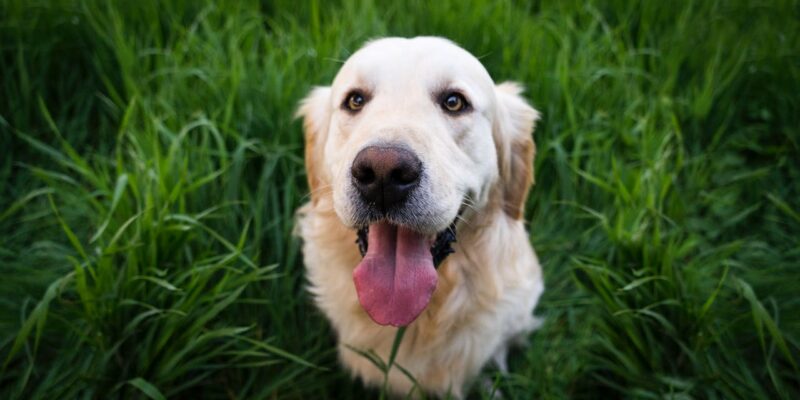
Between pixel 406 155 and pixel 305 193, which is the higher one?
pixel 406 155

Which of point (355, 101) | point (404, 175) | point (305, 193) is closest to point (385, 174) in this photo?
point (404, 175)

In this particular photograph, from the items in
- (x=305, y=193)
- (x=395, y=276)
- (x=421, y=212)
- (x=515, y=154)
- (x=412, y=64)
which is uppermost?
(x=412, y=64)

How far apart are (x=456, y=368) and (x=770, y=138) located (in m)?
2.48

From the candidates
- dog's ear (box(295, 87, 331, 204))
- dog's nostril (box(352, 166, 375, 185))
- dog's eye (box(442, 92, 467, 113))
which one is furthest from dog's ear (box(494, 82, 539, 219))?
dog's nostril (box(352, 166, 375, 185))

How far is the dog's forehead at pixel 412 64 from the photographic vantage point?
2.02m

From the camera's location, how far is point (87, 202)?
2793 mm

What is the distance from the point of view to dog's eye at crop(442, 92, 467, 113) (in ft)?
6.77

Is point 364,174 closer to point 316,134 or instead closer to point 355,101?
point 355,101

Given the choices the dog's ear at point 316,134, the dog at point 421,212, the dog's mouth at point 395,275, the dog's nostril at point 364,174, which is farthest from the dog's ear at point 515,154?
the dog's nostril at point 364,174

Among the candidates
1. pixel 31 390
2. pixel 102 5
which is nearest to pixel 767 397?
pixel 31 390

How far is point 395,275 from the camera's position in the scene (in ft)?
6.47

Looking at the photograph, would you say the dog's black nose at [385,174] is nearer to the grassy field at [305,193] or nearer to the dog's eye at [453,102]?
the dog's eye at [453,102]

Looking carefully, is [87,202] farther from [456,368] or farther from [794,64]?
[794,64]

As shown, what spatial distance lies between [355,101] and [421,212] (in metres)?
0.58
